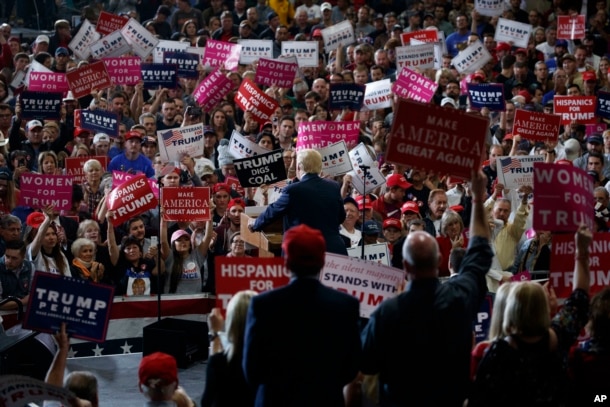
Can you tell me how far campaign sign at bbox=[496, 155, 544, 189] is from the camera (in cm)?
1284

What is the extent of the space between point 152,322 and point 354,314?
531cm

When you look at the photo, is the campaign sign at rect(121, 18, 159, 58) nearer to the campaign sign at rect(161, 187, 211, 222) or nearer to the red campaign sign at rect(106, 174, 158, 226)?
the red campaign sign at rect(106, 174, 158, 226)

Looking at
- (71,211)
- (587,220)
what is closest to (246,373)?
(587,220)

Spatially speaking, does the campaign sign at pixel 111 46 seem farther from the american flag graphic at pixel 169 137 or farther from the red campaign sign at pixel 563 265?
the red campaign sign at pixel 563 265

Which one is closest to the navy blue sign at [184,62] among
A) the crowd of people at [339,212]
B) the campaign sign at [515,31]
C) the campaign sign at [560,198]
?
the crowd of people at [339,212]

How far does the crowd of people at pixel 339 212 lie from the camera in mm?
5406

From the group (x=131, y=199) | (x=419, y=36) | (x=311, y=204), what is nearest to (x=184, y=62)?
(x=419, y=36)

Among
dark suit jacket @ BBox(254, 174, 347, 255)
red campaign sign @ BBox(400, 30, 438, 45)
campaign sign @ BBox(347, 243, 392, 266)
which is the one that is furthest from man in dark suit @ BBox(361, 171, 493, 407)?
red campaign sign @ BBox(400, 30, 438, 45)

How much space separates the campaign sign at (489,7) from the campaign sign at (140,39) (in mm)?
6010

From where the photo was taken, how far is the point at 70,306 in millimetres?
7066

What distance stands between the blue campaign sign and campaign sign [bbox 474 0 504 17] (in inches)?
592

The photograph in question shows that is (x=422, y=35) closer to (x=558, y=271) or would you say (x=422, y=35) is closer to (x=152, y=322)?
(x=152, y=322)

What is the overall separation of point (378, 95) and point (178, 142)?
12.6ft

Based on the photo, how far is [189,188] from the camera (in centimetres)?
1138
